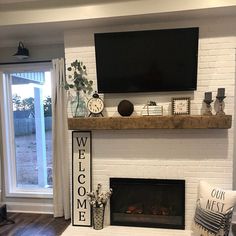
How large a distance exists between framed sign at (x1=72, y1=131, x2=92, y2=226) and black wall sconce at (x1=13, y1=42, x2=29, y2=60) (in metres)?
1.33

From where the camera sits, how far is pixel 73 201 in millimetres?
3160

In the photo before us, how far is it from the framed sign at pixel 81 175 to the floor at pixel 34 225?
40 cm

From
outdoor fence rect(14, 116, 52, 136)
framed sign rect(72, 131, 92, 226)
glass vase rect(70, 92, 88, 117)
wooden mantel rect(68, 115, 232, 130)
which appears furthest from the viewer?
outdoor fence rect(14, 116, 52, 136)

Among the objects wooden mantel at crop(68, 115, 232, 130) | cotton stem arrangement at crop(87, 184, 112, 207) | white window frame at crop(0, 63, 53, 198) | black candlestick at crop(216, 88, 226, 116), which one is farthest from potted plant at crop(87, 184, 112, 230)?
black candlestick at crop(216, 88, 226, 116)

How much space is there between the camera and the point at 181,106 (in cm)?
289

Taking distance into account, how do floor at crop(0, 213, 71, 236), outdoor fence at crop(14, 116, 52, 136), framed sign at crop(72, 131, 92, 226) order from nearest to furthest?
framed sign at crop(72, 131, 92, 226)
floor at crop(0, 213, 71, 236)
outdoor fence at crop(14, 116, 52, 136)

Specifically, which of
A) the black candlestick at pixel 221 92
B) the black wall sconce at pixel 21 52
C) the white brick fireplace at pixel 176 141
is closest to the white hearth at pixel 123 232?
the white brick fireplace at pixel 176 141

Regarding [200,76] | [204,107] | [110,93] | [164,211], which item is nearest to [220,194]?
A: [164,211]

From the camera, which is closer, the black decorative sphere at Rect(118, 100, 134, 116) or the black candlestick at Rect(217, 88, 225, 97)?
the black candlestick at Rect(217, 88, 225, 97)

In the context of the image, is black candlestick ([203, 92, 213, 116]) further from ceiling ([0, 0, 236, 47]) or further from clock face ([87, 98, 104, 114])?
clock face ([87, 98, 104, 114])

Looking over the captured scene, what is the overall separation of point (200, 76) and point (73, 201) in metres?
2.07

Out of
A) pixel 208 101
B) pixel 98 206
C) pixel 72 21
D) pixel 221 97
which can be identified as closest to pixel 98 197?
pixel 98 206

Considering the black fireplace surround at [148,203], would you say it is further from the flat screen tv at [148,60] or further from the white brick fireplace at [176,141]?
the flat screen tv at [148,60]

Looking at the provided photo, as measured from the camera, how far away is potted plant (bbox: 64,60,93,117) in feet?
9.85
